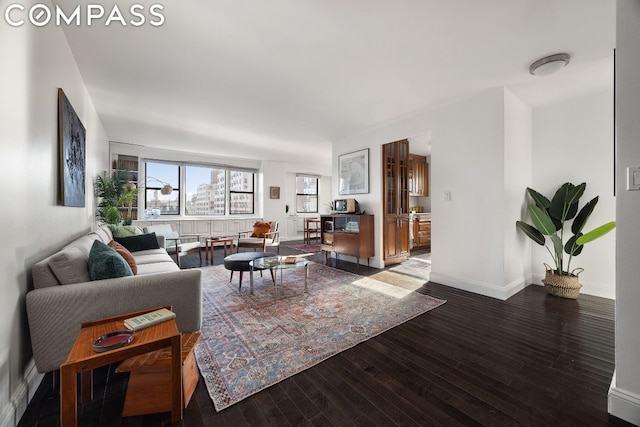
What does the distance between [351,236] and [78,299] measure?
3.71m

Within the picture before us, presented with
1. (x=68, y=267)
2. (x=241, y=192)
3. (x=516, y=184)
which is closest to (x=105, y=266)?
(x=68, y=267)

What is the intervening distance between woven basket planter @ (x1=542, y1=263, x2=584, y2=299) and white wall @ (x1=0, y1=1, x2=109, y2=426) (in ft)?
15.6

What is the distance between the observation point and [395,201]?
188 inches

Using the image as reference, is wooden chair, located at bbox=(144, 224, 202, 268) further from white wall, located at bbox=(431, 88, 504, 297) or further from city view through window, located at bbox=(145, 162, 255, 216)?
white wall, located at bbox=(431, 88, 504, 297)

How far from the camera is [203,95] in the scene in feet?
10.9

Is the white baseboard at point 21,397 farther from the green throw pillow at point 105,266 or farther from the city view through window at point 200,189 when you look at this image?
the city view through window at point 200,189

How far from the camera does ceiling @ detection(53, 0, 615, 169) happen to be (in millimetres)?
1903

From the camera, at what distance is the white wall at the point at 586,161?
10.1 feet

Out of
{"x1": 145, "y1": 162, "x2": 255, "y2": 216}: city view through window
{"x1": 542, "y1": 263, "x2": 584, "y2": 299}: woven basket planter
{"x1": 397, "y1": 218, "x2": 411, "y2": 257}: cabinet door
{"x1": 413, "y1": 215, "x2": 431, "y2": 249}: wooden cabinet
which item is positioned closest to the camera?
{"x1": 542, "y1": 263, "x2": 584, "y2": 299}: woven basket planter

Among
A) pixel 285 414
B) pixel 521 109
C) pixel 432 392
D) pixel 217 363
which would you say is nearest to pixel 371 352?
pixel 432 392

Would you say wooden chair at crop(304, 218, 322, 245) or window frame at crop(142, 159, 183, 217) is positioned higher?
window frame at crop(142, 159, 183, 217)

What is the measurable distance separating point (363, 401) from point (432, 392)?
434 mm

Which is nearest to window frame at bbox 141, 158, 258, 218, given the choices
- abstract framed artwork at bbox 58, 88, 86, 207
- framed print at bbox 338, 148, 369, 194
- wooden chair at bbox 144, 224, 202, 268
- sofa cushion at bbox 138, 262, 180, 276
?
wooden chair at bbox 144, 224, 202, 268

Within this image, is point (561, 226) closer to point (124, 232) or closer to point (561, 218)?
point (561, 218)
